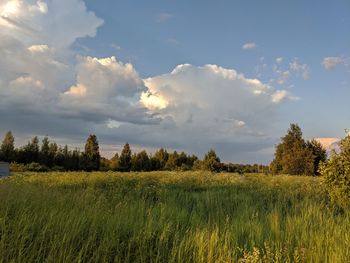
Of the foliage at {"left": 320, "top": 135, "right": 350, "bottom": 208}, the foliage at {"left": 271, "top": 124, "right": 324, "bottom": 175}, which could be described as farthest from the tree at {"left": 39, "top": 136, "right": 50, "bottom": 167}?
the foliage at {"left": 320, "top": 135, "right": 350, "bottom": 208}

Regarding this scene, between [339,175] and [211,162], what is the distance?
5830 centimetres

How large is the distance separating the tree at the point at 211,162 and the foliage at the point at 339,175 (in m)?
56.6

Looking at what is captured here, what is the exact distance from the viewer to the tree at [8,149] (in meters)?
68.2

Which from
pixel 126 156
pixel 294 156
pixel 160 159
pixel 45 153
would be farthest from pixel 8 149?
pixel 294 156

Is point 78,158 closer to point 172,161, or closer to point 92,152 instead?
point 92,152

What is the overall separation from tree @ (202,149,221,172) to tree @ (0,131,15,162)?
116 ft

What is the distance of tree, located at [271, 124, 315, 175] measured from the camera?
58.0 metres

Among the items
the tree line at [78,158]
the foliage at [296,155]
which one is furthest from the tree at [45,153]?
the foliage at [296,155]

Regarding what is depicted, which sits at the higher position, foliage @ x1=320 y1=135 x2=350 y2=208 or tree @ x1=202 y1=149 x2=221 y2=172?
tree @ x1=202 y1=149 x2=221 y2=172

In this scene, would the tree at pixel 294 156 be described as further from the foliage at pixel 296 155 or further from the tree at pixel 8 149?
the tree at pixel 8 149

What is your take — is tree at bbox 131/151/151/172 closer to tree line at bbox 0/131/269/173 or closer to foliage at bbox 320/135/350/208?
tree line at bbox 0/131/269/173

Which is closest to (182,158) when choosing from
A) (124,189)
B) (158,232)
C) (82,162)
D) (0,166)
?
(82,162)

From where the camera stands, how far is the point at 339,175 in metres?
12.3

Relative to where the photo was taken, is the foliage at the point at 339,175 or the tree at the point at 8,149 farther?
the tree at the point at 8,149
